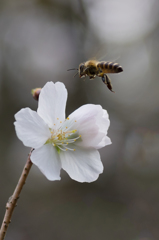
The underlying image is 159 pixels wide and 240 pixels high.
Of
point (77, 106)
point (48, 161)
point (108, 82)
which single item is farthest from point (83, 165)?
point (77, 106)

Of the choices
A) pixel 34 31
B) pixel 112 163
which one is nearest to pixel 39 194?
pixel 112 163

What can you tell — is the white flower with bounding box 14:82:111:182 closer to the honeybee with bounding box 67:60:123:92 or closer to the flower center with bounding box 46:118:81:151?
the flower center with bounding box 46:118:81:151

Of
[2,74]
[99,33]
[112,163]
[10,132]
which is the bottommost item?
[112,163]

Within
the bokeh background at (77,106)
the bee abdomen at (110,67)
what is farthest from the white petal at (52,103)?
the bokeh background at (77,106)

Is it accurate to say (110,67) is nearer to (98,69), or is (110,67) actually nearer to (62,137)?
(98,69)

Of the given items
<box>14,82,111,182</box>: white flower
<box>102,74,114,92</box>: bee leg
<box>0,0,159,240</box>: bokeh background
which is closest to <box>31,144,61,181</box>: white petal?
<box>14,82,111,182</box>: white flower

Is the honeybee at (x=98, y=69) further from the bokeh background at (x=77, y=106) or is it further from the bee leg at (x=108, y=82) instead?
the bokeh background at (x=77, y=106)

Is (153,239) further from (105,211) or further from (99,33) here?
(99,33)
